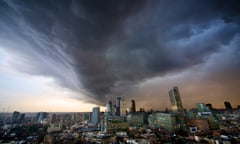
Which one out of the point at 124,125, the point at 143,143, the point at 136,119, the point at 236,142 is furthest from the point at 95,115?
the point at 236,142

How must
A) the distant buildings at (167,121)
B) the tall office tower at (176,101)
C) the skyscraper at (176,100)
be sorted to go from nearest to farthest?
the distant buildings at (167,121) → the tall office tower at (176,101) → the skyscraper at (176,100)

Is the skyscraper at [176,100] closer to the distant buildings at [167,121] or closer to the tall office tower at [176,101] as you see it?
the tall office tower at [176,101]

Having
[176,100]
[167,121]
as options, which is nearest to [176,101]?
[176,100]

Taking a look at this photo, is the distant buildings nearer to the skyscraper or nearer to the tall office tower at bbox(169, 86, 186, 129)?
the tall office tower at bbox(169, 86, 186, 129)

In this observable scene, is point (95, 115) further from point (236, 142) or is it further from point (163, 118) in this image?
point (236, 142)

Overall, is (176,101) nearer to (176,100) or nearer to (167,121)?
(176,100)

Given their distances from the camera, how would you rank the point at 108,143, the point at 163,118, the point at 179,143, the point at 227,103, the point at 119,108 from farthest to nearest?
the point at 119,108 → the point at 227,103 → the point at 163,118 → the point at 108,143 → the point at 179,143

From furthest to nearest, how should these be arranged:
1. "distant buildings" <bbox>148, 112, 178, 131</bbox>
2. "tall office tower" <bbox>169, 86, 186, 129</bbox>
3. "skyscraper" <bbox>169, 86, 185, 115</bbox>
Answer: "skyscraper" <bbox>169, 86, 185, 115</bbox> < "tall office tower" <bbox>169, 86, 186, 129</bbox> < "distant buildings" <bbox>148, 112, 178, 131</bbox>

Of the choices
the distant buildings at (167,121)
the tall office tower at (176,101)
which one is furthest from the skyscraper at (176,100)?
the distant buildings at (167,121)

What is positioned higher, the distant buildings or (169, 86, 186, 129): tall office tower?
(169, 86, 186, 129): tall office tower

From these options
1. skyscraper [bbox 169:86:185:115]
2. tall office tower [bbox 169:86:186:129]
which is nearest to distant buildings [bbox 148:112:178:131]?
tall office tower [bbox 169:86:186:129]

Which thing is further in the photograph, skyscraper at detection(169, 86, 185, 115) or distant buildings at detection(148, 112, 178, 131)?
skyscraper at detection(169, 86, 185, 115)
